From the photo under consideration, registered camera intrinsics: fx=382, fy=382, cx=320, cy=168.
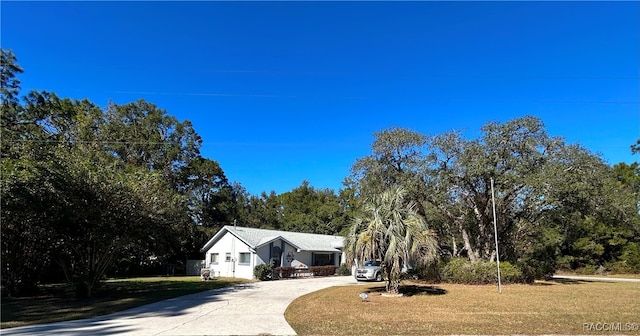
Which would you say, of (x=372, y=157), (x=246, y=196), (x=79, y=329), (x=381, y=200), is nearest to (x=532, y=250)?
(x=372, y=157)

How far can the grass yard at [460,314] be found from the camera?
882 cm

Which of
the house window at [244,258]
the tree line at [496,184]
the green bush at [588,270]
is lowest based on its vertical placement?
the green bush at [588,270]

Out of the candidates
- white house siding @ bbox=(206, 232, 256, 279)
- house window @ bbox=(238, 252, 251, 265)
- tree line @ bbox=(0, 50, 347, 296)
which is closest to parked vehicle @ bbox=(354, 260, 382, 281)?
white house siding @ bbox=(206, 232, 256, 279)

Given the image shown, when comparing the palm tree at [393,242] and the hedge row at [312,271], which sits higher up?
the palm tree at [393,242]

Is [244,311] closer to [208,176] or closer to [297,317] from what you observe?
[297,317]

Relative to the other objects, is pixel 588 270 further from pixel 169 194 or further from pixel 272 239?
pixel 169 194

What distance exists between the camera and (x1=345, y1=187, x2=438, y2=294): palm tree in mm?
15656

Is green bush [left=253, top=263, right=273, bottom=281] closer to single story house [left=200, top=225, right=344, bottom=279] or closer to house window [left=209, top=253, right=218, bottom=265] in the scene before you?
single story house [left=200, top=225, right=344, bottom=279]

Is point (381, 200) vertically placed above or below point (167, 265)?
above

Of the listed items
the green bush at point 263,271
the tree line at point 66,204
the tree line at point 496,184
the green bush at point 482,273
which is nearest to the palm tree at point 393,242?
the tree line at point 496,184

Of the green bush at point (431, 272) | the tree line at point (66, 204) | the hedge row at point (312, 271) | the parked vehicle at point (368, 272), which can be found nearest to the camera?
the tree line at point (66, 204)

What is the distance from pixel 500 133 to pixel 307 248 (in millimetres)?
17919

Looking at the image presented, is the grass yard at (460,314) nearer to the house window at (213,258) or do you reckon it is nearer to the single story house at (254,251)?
the single story house at (254,251)

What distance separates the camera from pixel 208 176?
44.6 metres
